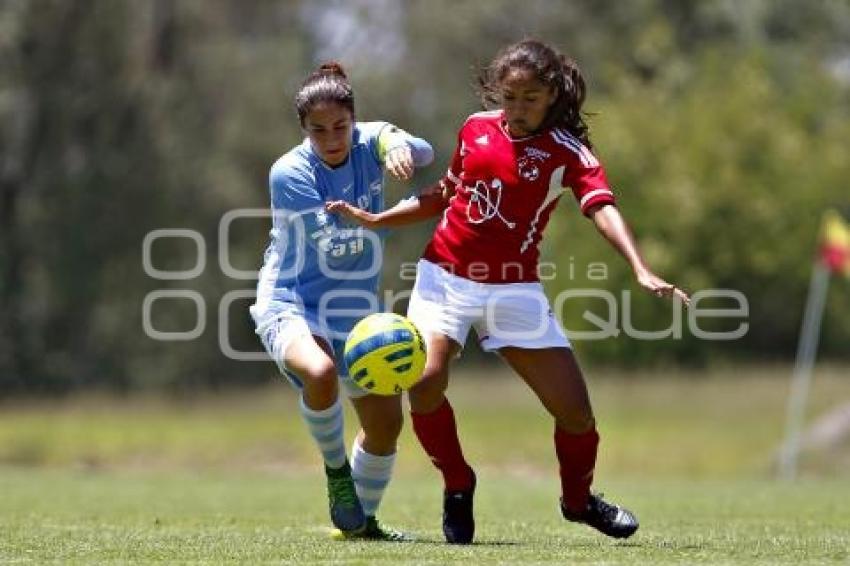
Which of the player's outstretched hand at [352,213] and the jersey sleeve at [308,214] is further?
the jersey sleeve at [308,214]

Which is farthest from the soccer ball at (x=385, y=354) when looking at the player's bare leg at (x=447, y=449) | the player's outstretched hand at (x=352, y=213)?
the player's outstretched hand at (x=352, y=213)

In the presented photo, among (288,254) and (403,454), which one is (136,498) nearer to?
(288,254)

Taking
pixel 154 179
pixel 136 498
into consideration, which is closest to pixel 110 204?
pixel 154 179

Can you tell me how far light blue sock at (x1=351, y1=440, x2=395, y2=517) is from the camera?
848 centimetres

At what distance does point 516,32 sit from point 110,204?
1246cm

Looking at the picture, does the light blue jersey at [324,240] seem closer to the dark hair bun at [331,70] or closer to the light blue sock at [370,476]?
the dark hair bun at [331,70]

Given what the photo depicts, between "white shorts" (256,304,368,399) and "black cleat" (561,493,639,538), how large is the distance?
1138 mm

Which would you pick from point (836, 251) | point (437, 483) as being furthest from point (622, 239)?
point (836, 251)

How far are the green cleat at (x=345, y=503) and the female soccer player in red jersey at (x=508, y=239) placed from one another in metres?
0.42

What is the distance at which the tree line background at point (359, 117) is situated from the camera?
120 ft

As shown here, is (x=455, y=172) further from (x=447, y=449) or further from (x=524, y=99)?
(x=447, y=449)

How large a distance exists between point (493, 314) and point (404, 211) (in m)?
0.62

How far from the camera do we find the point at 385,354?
761 cm

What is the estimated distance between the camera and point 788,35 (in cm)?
4516
